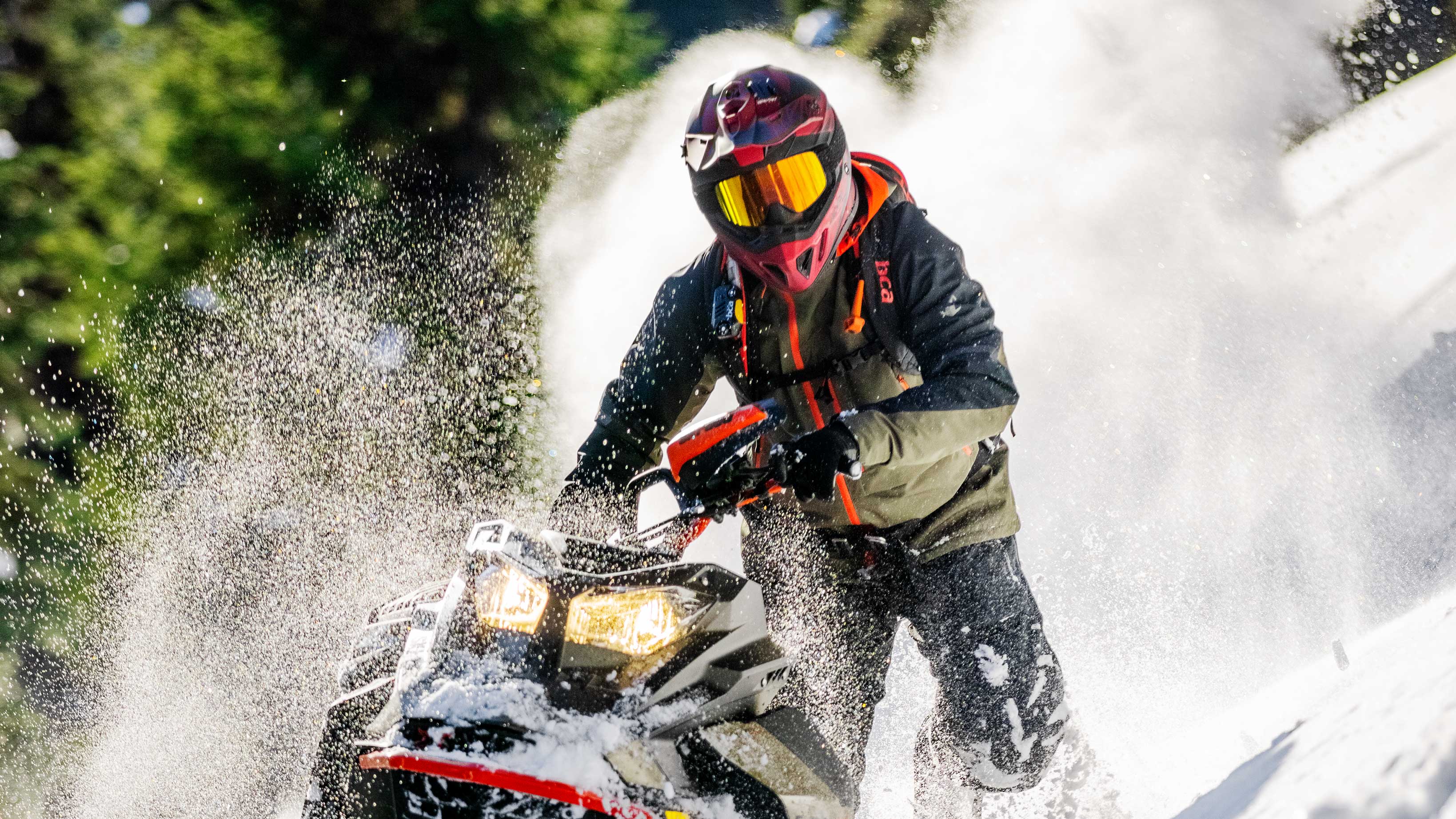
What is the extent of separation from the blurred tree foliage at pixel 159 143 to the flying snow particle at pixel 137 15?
0.02m

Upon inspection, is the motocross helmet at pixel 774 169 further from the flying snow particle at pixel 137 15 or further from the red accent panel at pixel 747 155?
the flying snow particle at pixel 137 15

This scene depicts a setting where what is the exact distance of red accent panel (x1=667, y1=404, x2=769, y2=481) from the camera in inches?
65.9

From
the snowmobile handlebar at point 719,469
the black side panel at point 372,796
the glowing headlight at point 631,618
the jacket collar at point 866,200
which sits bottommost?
the black side panel at point 372,796

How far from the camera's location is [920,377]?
2434 mm

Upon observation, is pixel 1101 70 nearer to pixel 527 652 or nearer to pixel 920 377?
pixel 920 377

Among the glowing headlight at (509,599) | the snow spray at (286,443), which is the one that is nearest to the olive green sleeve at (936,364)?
the glowing headlight at (509,599)

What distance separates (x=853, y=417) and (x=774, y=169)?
27.0 inches

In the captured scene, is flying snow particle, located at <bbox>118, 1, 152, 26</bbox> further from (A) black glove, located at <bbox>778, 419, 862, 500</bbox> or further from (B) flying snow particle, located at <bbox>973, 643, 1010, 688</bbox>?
(B) flying snow particle, located at <bbox>973, 643, 1010, 688</bbox>

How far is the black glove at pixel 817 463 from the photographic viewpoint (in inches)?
70.1

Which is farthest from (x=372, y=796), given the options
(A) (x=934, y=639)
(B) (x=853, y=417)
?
(A) (x=934, y=639)

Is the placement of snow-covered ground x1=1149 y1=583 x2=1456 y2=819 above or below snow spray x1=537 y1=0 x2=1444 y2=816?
above

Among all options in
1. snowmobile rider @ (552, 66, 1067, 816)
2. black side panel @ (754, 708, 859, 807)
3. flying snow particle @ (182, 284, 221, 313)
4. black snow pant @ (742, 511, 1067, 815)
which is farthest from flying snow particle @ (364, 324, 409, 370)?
black side panel @ (754, 708, 859, 807)

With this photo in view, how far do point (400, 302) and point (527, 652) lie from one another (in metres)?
5.73

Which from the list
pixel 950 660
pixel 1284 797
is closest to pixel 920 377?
pixel 950 660
